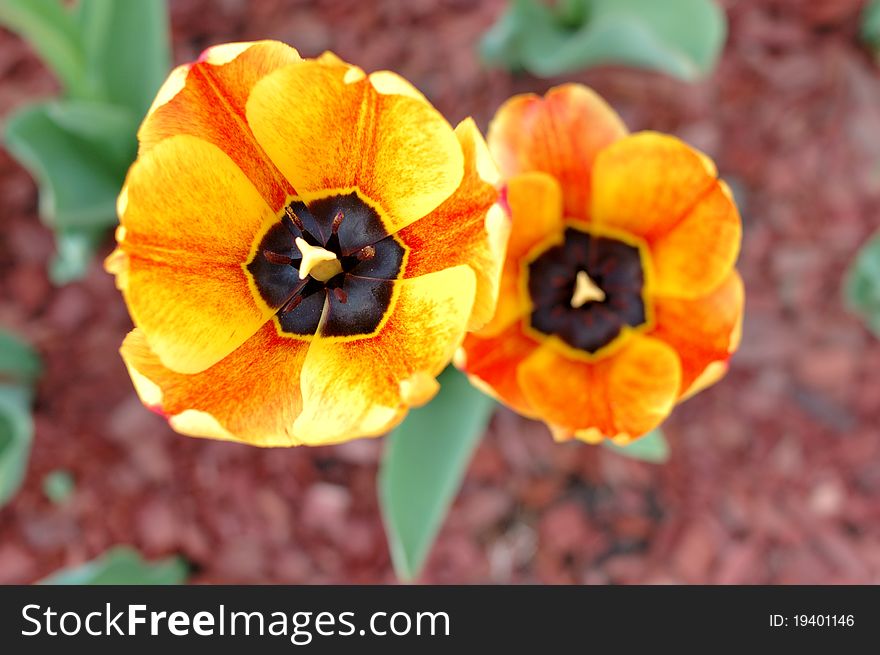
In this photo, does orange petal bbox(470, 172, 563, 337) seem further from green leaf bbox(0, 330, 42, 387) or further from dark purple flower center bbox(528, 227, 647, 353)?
green leaf bbox(0, 330, 42, 387)

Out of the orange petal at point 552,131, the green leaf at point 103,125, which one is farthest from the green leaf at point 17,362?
the orange petal at point 552,131

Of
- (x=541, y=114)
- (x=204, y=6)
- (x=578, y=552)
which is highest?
(x=541, y=114)

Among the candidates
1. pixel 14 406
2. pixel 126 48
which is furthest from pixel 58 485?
pixel 126 48

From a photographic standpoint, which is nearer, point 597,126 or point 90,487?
point 597,126

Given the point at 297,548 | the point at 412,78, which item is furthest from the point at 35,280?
the point at 412,78

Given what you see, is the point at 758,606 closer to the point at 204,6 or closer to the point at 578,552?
the point at 578,552

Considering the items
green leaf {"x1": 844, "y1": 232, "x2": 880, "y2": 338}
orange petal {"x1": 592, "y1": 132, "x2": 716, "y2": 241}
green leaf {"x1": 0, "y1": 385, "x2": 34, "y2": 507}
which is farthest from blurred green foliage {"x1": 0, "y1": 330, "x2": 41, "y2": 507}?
green leaf {"x1": 844, "y1": 232, "x2": 880, "y2": 338}
